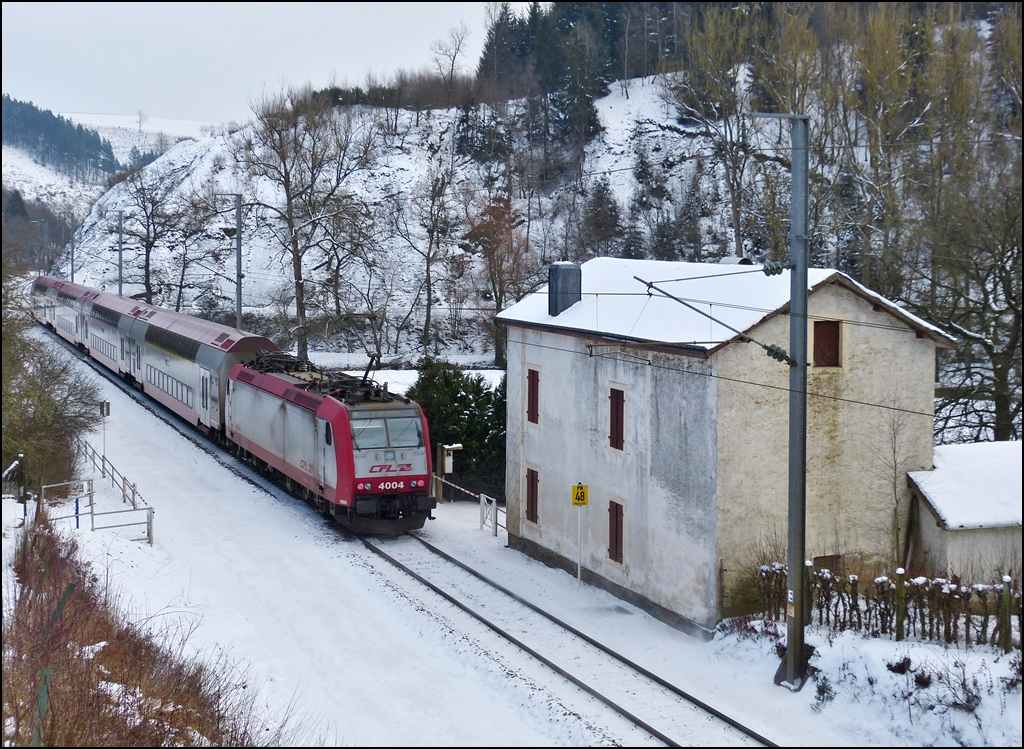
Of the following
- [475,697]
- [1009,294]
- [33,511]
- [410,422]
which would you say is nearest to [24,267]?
[33,511]

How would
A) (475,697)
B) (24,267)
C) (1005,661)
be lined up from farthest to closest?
(24,267), (475,697), (1005,661)

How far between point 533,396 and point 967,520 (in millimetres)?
8827

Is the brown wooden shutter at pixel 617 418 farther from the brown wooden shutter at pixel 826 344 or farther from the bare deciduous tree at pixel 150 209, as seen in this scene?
the bare deciduous tree at pixel 150 209

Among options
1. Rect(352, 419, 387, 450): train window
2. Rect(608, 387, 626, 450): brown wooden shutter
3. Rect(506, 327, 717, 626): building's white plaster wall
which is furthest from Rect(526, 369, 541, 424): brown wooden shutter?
Rect(352, 419, 387, 450): train window

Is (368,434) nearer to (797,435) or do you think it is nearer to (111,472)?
(111,472)

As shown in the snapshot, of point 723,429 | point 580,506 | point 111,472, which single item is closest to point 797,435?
point 723,429

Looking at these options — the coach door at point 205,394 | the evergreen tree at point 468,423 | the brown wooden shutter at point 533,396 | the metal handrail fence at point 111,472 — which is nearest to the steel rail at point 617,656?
the brown wooden shutter at point 533,396

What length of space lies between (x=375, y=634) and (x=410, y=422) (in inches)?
241

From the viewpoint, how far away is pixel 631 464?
1739 centimetres

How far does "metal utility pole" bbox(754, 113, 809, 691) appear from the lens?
12.9 metres

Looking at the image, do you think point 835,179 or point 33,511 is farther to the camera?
point 835,179

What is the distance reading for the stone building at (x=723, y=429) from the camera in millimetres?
15383

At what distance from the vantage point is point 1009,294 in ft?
75.7

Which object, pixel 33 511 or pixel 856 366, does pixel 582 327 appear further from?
pixel 33 511
